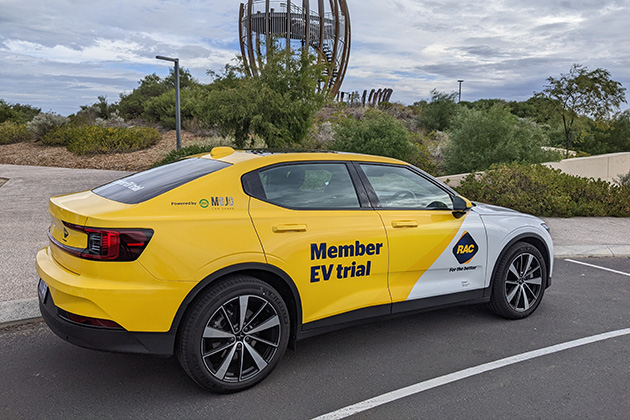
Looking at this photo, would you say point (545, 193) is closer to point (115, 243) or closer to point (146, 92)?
point (115, 243)

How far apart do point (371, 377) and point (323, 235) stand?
110 centimetres

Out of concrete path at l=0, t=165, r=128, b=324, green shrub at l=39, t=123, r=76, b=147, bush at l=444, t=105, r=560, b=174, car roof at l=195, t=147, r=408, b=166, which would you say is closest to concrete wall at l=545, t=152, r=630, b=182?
bush at l=444, t=105, r=560, b=174

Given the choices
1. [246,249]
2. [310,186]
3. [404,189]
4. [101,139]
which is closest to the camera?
[246,249]

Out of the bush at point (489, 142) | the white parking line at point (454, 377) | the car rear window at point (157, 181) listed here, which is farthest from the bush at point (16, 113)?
the white parking line at point (454, 377)

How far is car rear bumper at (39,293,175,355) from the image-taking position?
10.5 feet

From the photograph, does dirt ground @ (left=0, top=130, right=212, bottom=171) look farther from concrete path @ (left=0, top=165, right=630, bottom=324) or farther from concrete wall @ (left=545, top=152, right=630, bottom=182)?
concrete wall @ (left=545, top=152, right=630, bottom=182)

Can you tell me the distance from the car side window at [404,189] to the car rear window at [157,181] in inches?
49.4

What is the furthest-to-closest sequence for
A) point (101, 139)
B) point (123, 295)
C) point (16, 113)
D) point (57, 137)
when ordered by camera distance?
point (16, 113), point (57, 137), point (101, 139), point (123, 295)

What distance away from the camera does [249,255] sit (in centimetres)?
346

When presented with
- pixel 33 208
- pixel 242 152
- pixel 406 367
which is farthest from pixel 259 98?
pixel 406 367

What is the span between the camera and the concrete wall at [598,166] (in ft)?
48.0

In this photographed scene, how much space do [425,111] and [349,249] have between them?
1099 inches

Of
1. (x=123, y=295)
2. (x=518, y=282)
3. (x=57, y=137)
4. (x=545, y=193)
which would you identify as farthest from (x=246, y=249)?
(x=57, y=137)

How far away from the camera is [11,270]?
614cm
